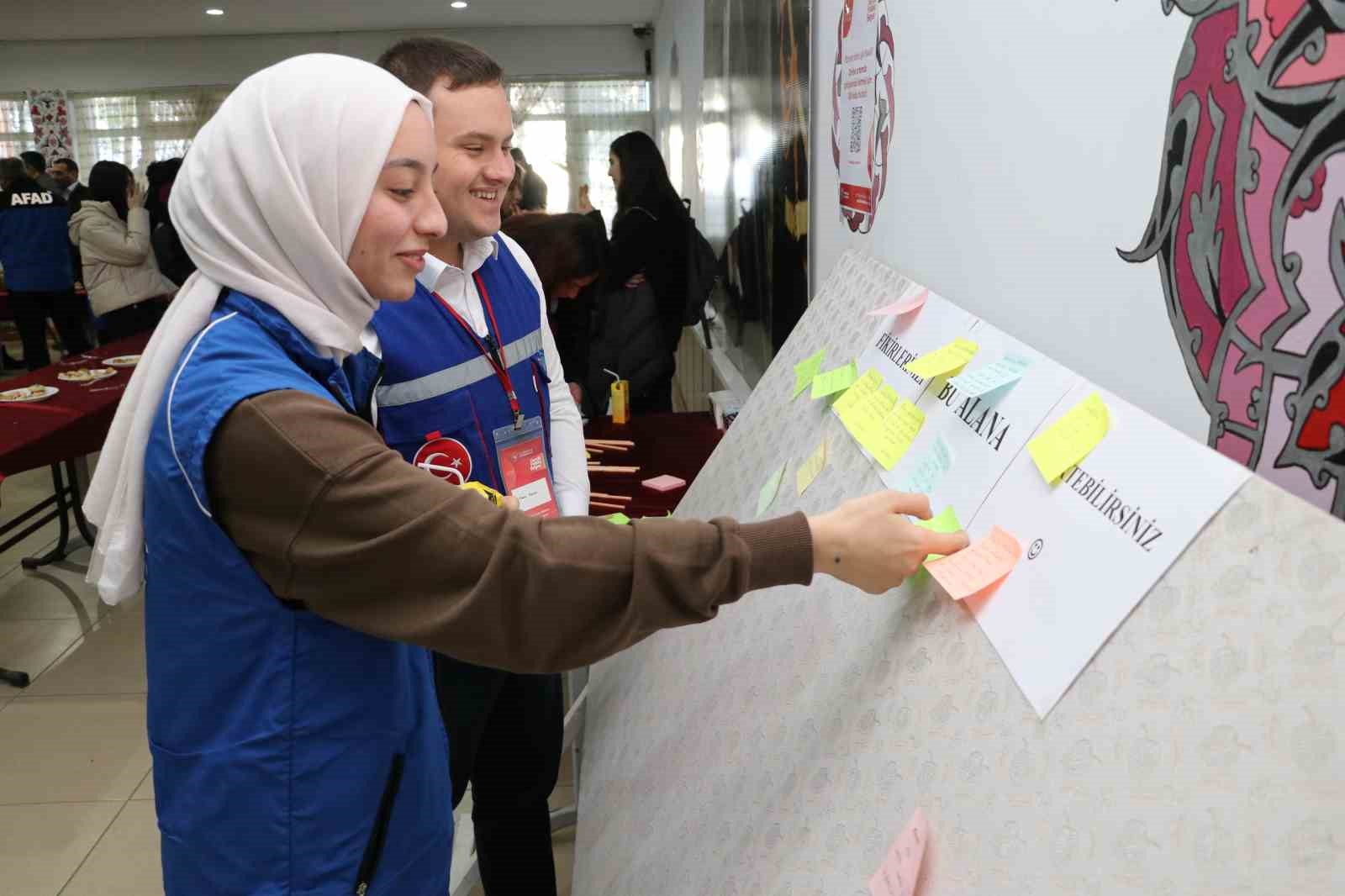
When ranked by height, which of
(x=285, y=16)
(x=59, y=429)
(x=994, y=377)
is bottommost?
(x=59, y=429)

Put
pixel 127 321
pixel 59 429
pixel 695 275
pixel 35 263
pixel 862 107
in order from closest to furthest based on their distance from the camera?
pixel 862 107 < pixel 59 429 < pixel 695 275 < pixel 127 321 < pixel 35 263

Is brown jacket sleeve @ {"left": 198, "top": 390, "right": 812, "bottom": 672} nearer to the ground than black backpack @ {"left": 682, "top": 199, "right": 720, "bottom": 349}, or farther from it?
nearer to the ground

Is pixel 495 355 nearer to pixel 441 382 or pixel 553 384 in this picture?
pixel 441 382

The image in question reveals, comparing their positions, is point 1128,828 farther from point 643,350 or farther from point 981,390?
point 643,350

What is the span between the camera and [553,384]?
1.91m

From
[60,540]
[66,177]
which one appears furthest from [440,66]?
[66,177]

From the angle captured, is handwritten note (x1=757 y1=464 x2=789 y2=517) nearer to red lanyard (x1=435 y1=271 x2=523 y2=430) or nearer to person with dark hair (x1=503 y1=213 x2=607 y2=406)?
red lanyard (x1=435 y1=271 x2=523 y2=430)

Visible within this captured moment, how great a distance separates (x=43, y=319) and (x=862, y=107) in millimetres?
7999

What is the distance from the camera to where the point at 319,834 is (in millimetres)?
1058

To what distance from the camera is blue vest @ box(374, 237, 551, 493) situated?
153cm

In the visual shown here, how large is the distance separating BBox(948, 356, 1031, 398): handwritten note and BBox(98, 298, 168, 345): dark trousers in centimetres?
690

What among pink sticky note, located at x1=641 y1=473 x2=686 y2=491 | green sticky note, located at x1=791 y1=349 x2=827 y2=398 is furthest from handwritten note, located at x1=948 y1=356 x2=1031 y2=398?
pink sticky note, located at x1=641 y1=473 x2=686 y2=491

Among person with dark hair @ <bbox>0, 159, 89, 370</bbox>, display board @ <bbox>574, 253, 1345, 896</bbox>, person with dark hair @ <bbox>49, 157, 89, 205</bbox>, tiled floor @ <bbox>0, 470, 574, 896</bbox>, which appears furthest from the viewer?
person with dark hair @ <bbox>49, 157, 89, 205</bbox>

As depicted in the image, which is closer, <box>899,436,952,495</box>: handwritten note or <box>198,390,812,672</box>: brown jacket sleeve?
<box>198,390,812,672</box>: brown jacket sleeve
